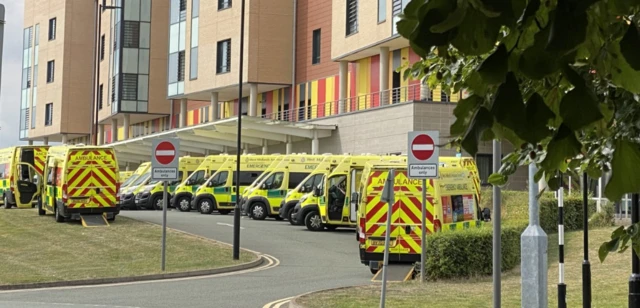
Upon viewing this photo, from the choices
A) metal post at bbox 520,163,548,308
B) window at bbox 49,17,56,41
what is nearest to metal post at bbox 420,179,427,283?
metal post at bbox 520,163,548,308

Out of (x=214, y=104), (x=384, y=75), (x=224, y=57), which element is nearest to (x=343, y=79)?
(x=384, y=75)

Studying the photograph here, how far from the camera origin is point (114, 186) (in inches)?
1228

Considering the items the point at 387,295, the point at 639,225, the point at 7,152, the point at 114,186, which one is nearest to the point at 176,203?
the point at 7,152

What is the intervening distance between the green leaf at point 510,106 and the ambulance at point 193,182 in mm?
40251

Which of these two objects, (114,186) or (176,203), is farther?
(176,203)

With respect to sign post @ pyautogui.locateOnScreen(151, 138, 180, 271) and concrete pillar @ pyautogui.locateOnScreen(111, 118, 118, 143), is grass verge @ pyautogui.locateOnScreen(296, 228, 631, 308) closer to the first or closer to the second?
sign post @ pyautogui.locateOnScreen(151, 138, 180, 271)

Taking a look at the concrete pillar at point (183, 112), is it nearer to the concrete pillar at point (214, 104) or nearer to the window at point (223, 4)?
the concrete pillar at point (214, 104)

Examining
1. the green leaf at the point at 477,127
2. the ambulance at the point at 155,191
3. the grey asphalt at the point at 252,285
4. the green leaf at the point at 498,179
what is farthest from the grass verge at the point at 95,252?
the green leaf at the point at 477,127

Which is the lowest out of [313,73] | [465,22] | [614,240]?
[614,240]

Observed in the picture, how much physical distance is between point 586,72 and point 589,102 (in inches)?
11.8

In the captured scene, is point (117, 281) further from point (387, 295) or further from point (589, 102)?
point (589, 102)

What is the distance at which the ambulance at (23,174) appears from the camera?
4334 centimetres

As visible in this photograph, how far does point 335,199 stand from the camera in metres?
30.0

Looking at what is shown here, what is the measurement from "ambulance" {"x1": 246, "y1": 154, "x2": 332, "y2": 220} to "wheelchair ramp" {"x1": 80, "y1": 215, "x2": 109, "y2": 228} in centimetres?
669
